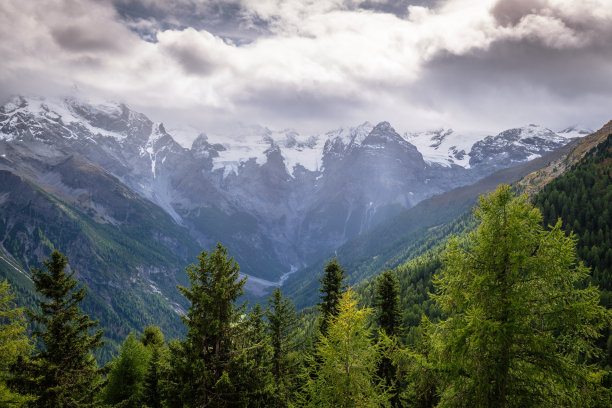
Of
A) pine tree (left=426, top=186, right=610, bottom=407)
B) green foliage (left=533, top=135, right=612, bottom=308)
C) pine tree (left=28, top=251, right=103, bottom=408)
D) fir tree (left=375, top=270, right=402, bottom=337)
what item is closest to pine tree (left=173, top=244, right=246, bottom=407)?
pine tree (left=28, top=251, right=103, bottom=408)

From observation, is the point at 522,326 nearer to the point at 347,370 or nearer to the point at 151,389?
the point at 347,370

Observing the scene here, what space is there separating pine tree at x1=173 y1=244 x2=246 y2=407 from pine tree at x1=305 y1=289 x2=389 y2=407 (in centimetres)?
439

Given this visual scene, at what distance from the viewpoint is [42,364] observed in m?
18.8

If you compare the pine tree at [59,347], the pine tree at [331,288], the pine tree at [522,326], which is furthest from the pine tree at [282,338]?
the pine tree at [522,326]

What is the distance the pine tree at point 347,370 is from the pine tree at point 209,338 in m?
4.39

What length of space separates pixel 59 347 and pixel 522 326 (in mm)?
22163

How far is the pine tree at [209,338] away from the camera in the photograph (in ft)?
56.6

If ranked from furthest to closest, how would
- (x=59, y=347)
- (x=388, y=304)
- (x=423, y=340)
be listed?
(x=388, y=304) < (x=59, y=347) < (x=423, y=340)

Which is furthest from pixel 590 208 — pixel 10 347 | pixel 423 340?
pixel 10 347

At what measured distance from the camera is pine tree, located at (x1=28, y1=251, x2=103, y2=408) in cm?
1877

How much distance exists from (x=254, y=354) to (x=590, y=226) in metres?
90.5

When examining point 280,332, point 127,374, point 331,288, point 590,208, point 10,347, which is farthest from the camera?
point 590,208

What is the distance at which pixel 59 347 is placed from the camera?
19359 millimetres

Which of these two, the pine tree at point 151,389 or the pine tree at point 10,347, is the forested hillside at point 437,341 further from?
the pine tree at point 151,389
